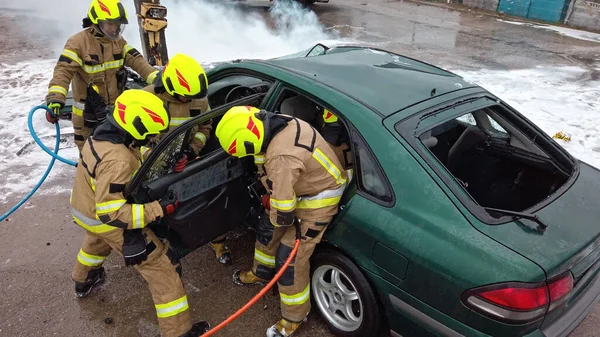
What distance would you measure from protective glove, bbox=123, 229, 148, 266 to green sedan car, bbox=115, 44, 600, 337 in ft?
0.68

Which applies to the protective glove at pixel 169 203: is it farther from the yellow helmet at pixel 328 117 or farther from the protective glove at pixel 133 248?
the yellow helmet at pixel 328 117

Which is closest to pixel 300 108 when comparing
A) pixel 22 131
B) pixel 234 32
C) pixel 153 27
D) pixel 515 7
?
pixel 153 27

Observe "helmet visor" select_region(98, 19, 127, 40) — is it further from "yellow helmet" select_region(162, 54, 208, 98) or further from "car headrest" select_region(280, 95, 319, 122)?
"car headrest" select_region(280, 95, 319, 122)

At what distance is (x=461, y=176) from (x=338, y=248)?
1184mm

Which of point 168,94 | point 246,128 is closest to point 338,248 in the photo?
point 246,128

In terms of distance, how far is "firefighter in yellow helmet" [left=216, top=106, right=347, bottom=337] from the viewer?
91.9 inches

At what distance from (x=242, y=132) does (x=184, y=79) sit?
3.37 feet

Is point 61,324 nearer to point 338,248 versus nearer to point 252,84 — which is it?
point 338,248

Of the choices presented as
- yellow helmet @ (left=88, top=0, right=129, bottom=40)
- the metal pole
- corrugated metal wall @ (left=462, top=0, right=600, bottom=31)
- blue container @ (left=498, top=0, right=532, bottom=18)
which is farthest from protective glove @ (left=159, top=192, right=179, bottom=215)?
blue container @ (left=498, top=0, right=532, bottom=18)

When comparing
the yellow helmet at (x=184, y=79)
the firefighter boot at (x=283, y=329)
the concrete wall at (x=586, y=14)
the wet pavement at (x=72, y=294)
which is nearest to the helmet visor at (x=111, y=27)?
the yellow helmet at (x=184, y=79)

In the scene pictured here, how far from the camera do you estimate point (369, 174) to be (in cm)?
237

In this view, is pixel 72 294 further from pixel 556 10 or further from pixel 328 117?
pixel 556 10

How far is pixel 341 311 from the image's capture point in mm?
2705

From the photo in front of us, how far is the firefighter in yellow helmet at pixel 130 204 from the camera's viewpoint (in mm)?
2348
